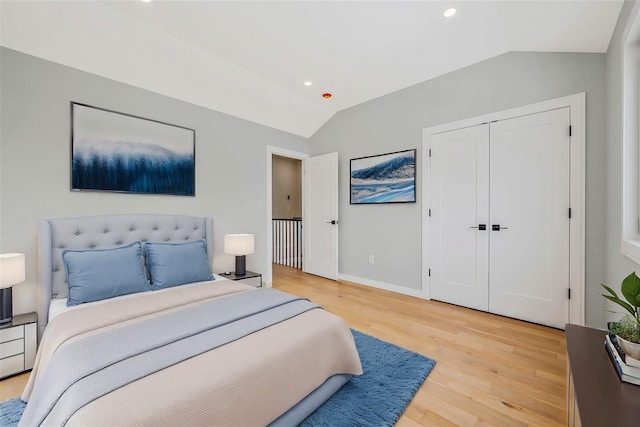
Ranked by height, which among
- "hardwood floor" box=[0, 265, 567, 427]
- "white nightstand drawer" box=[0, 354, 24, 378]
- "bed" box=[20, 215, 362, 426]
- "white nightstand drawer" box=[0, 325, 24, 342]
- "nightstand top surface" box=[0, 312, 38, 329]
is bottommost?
"hardwood floor" box=[0, 265, 567, 427]

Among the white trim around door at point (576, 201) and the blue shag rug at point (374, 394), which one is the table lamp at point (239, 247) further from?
the white trim around door at point (576, 201)

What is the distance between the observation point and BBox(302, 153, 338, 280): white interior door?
4.39 m

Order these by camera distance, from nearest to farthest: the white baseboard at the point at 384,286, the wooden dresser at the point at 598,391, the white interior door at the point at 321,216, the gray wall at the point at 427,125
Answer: the wooden dresser at the point at 598,391 < the gray wall at the point at 427,125 < the white baseboard at the point at 384,286 < the white interior door at the point at 321,216

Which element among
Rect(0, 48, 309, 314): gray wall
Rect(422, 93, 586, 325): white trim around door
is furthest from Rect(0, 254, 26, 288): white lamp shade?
Rect(422, 93, 586, 325): white trim around door

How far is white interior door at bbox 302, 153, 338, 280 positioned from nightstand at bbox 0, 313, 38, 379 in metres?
3.37

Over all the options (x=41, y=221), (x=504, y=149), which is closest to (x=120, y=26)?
(x=41, y=221)

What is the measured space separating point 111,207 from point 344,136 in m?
3.20

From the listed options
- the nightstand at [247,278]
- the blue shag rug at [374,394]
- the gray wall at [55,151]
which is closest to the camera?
the blue shag rug at [374,394]

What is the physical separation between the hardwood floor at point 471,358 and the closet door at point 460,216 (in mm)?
266

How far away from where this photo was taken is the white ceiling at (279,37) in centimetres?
211

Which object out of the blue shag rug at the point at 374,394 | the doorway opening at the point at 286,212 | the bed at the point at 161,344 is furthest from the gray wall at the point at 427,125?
the bed at the point at 161,344

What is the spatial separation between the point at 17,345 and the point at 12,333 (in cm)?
10

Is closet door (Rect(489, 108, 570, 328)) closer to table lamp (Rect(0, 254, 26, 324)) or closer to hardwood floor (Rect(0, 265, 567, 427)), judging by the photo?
hardwood floor (Rect(0, 265, 567, 427))

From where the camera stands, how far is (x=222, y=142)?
353cm
